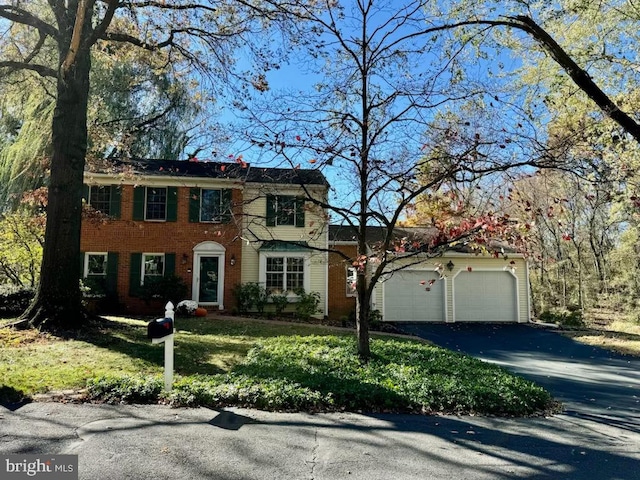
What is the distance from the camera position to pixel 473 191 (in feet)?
23.9

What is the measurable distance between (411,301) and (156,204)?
11.1 metres

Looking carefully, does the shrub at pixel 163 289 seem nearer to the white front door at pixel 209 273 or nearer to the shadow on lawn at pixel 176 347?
the white front door at pixel 209 273

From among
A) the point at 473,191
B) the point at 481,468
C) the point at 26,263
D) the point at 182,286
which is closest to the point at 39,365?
the point at 481,468

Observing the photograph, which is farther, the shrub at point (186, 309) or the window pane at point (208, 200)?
the window pane at point (208, 200)

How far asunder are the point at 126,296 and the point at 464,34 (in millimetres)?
14018

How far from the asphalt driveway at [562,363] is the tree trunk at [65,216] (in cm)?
967

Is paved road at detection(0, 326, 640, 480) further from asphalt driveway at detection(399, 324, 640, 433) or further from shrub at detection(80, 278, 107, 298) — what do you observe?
shrub at detection(80, 278, 107, 298)

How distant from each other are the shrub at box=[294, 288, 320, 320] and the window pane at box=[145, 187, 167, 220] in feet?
20.0

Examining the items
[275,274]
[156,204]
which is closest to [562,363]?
[275,274]

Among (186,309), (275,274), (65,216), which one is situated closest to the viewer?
(65,216)

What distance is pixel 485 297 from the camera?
18.2 meters

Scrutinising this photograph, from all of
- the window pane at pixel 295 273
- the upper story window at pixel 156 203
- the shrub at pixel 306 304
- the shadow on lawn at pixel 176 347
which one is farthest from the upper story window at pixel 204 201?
the shadow on lawn at pixel 176 347

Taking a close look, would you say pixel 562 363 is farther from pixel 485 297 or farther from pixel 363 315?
pixel 485 297

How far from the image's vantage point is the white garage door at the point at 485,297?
18078mm
